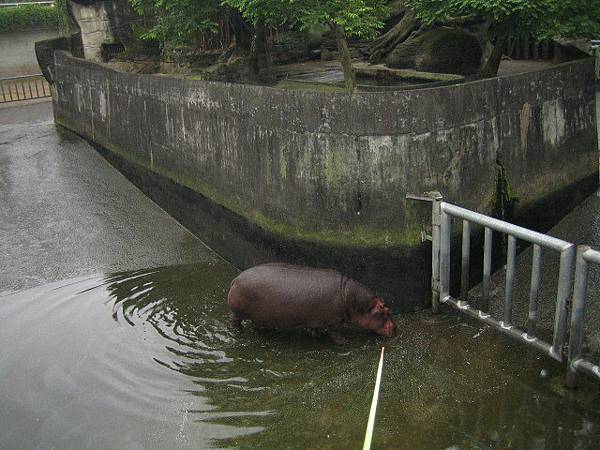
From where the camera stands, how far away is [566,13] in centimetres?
767

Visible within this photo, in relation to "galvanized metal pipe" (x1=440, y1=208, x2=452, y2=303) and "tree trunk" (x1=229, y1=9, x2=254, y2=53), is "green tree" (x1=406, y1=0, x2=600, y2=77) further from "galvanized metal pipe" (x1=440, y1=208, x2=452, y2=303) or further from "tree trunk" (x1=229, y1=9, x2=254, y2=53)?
"tree trunk" (x1=229, y1=9, x2=254, y2=53)

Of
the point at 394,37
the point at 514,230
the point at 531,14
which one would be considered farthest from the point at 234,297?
the point at 394,37

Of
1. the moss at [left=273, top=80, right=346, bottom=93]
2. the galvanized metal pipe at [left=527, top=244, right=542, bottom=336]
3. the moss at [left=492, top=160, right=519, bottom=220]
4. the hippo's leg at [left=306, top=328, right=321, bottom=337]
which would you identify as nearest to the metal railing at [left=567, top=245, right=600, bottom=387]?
the galvanized metal pipe at [left=527, top=244, right=542, bottom=336]

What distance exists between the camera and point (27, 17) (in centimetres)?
2341

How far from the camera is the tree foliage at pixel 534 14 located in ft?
23.6

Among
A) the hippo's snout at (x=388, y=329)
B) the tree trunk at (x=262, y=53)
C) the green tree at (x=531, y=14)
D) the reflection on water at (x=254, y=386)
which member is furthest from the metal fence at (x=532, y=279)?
the tree trunk at (x=262, y=53)

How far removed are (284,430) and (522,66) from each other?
349 inches

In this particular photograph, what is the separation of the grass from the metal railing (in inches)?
897

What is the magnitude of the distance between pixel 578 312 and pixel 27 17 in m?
24.0

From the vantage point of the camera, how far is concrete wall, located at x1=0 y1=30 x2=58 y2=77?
23.5 meters

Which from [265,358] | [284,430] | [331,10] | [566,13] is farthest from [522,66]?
[284,430]

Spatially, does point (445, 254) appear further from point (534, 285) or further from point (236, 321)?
point (236, 321)

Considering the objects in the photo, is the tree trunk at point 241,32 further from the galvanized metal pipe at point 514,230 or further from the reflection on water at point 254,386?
the galvanized metal pipe at point 514,230

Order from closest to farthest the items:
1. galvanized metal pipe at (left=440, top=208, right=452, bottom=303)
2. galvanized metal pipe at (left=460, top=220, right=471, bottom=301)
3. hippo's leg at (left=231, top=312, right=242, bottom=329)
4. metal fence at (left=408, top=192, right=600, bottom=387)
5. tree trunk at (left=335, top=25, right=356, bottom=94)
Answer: metal fence at (left=408, top=192, right=600, bottom=387)
galvanized metal pipe at (left=460, top=220, right=471, bottom=301)
galvanized metal pipe at (left=440, top=208, right=452, bottom=303)
hippo's leg at (left=231, top=312, right=242, bottom=329)
tree trunk at (left=335, top=25, right=356, bottom=94)
